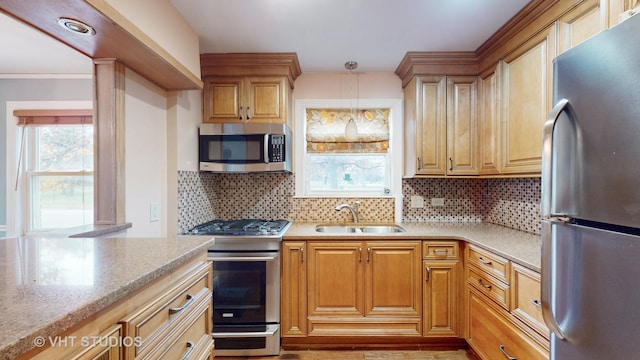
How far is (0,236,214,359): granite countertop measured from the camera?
562 mm

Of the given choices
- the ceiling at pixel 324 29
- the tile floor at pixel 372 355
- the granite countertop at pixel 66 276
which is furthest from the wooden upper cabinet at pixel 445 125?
the granite countertop at pixel 66 276

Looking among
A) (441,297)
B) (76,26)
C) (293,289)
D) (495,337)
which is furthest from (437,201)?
(76,26)

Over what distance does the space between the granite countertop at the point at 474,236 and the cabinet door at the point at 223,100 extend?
115 cm

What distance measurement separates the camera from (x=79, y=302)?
646mm

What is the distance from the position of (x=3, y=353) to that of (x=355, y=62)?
2.72 metres

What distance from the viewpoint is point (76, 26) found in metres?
1.28

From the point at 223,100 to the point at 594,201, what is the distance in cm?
250

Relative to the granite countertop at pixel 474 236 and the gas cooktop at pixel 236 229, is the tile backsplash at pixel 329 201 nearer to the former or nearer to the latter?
the granite countertop at pixel 474 236

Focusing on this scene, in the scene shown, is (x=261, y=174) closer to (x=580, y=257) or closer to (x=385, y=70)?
(x=385, y=70)

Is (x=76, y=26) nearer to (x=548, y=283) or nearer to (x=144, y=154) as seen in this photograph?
(x=144, y=154)

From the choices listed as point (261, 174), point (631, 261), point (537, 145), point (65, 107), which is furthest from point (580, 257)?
point (65, 107)

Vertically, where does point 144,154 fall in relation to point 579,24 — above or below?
below

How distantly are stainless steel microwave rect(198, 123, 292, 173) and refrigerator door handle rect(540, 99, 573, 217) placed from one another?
6.00 ft

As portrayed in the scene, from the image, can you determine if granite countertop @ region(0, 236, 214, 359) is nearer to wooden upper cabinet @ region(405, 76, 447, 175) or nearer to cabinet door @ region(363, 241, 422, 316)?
cabinet door @ region(363, 241, 422, 316)
